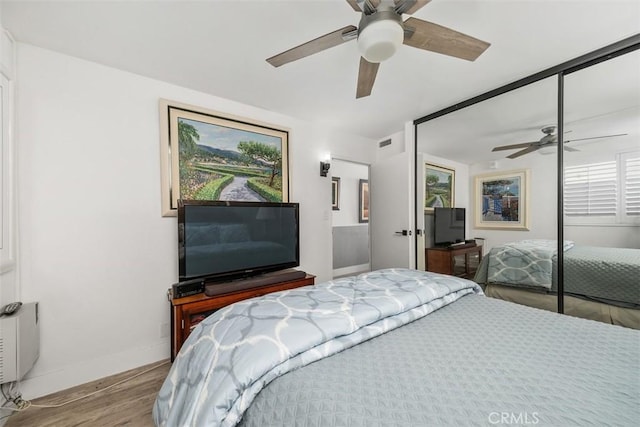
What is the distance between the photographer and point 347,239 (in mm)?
5109

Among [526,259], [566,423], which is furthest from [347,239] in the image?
[566,423]

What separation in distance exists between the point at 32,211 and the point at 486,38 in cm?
339

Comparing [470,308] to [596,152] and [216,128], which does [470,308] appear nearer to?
[596,152]

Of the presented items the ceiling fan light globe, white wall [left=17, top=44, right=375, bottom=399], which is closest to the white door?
the ceiling fan light globe

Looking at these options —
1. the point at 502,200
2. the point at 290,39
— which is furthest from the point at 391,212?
the point at 290,39

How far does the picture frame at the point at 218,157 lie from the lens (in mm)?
2258

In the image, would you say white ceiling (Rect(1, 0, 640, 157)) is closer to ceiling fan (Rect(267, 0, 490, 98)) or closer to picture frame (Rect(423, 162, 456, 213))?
ceiling fan (Rect(267, 0, 490, 98))

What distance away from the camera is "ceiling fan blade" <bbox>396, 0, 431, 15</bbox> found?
118 cm

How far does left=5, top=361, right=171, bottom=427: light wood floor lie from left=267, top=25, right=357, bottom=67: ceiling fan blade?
2.38m

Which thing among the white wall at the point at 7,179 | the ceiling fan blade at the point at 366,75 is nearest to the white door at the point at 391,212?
the ceiling fan blade at the point at 366,75

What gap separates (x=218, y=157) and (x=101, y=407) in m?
2.06

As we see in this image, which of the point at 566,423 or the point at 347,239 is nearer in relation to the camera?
the point at 566,423

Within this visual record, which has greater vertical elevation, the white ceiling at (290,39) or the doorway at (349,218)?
the white ceiling at (290,39)

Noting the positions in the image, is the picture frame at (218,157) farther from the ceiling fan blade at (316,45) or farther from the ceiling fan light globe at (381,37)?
the ceiling fan light globe at (381,37)
